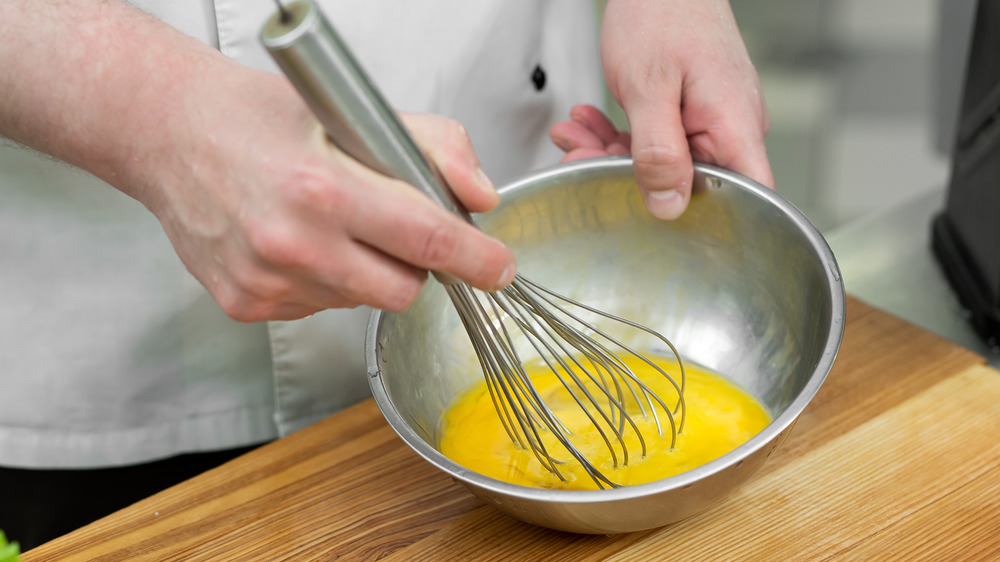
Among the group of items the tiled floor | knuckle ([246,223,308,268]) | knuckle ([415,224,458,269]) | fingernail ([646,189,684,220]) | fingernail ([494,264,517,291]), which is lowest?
the tiled floor

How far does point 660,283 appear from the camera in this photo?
2.07ft

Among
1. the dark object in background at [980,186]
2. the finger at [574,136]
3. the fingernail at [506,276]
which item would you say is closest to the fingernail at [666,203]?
the finger at [574,136]

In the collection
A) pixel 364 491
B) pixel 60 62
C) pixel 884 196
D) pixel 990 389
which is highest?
pixel 60 62

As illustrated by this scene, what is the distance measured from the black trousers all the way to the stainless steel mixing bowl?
0.94 feet

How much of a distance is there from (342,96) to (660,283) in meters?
0.37

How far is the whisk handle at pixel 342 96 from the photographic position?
30cm

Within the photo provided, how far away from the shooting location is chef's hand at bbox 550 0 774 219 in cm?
55

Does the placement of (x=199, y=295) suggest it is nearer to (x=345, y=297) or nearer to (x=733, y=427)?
(x=345, y=297)

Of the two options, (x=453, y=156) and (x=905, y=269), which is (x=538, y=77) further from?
(x=905, y=269)

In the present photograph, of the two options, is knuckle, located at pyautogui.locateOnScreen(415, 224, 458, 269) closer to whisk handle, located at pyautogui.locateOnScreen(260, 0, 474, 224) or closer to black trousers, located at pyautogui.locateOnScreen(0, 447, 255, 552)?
whisk handle, located at pyautogui.locateOnScreen(260, 0, 474, 224)

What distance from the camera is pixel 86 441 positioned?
2.19 feet

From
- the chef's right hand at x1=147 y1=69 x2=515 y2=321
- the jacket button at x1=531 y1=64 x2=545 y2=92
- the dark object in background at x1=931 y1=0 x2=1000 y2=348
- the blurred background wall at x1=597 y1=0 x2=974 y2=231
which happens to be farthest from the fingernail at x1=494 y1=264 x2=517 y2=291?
the blurred background wall at x1=597 y1=0 x2=974 y2=231

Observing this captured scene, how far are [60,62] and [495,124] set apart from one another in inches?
13.3

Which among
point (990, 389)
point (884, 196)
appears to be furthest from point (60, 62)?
point (884, 196)
